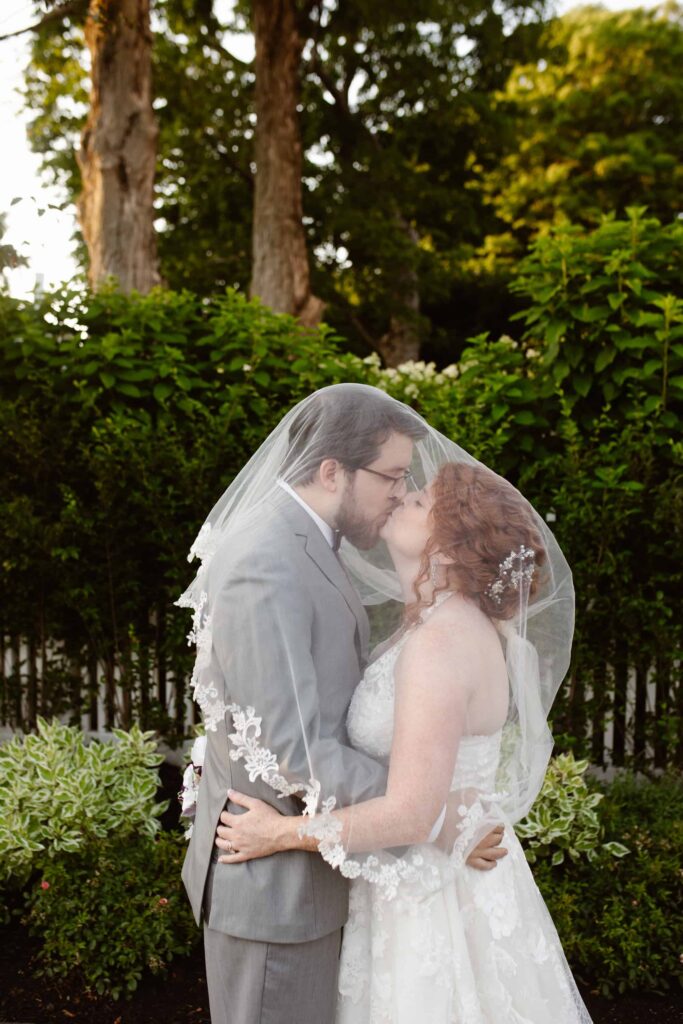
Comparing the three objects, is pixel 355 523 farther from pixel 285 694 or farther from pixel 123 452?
pixel 123 452

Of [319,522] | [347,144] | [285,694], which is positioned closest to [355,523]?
[319,522]

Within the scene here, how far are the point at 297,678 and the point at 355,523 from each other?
1.39ft

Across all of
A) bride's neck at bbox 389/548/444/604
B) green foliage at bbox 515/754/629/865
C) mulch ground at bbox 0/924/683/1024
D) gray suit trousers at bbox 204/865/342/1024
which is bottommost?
mulch ground at bbox 0/924/683/1024

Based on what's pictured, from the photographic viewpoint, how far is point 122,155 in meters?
8.83

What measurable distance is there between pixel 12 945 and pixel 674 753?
3.30 meters

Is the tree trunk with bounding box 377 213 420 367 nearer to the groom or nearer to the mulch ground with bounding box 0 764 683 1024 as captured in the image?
the mulch ground with bounding box 0 764 683 1024

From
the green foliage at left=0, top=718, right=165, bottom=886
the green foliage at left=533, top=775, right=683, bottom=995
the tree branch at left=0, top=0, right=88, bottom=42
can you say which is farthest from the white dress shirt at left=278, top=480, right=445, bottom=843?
the tree branch at left=0, top=0, right=88, bottom=42

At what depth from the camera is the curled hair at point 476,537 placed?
2.03 metres

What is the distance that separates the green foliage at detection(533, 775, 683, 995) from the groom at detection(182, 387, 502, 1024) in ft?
5.04

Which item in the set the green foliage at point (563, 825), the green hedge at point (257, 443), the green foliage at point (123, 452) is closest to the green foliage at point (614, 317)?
the green hedge at point (257, 443)

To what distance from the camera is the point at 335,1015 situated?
2082mm

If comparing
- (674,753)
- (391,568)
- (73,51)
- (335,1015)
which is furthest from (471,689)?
(73,51)

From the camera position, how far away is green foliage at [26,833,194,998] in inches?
130

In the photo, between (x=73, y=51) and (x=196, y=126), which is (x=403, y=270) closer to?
(x=196, y=126)
